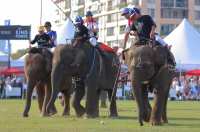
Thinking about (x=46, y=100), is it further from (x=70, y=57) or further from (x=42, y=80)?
(x=70, y=57)

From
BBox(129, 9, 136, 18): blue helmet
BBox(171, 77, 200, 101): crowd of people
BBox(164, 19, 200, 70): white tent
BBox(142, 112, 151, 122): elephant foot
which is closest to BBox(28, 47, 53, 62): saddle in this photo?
BBox(129, 9, 136, 18): blue helmet

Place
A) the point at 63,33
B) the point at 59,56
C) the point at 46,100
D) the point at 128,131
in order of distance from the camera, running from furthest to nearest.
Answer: the point at 63,33, the point at 46,100, the point at 59,56, the point at 128,131

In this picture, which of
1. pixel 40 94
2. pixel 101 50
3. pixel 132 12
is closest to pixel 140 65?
pixel 132 12

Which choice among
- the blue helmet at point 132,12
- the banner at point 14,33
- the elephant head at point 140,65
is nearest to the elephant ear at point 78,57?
the blue helmet at point 132,12

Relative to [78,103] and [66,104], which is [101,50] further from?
[66,104]

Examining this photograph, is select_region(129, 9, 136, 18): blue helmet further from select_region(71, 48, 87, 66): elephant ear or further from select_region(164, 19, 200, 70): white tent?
select_region(164, 19, 200, 70): white tent

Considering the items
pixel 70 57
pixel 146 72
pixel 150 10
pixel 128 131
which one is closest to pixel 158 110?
pixel 146 72

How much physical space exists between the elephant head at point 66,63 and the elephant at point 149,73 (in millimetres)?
2916

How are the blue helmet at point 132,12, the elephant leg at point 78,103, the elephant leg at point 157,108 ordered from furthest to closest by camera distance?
the elephant leg at point 78,103 → the blue helmet at point 132,12 → the elephant leg at point 157,108

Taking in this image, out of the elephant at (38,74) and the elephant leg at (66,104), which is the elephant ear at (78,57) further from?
the elephant leg at (66,104)

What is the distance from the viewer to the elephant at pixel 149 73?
13.3 metres

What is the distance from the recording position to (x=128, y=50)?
13773mm

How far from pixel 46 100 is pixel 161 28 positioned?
8906 cm

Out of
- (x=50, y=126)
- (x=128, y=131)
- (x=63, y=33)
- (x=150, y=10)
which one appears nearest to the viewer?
(x=128, y=131)
